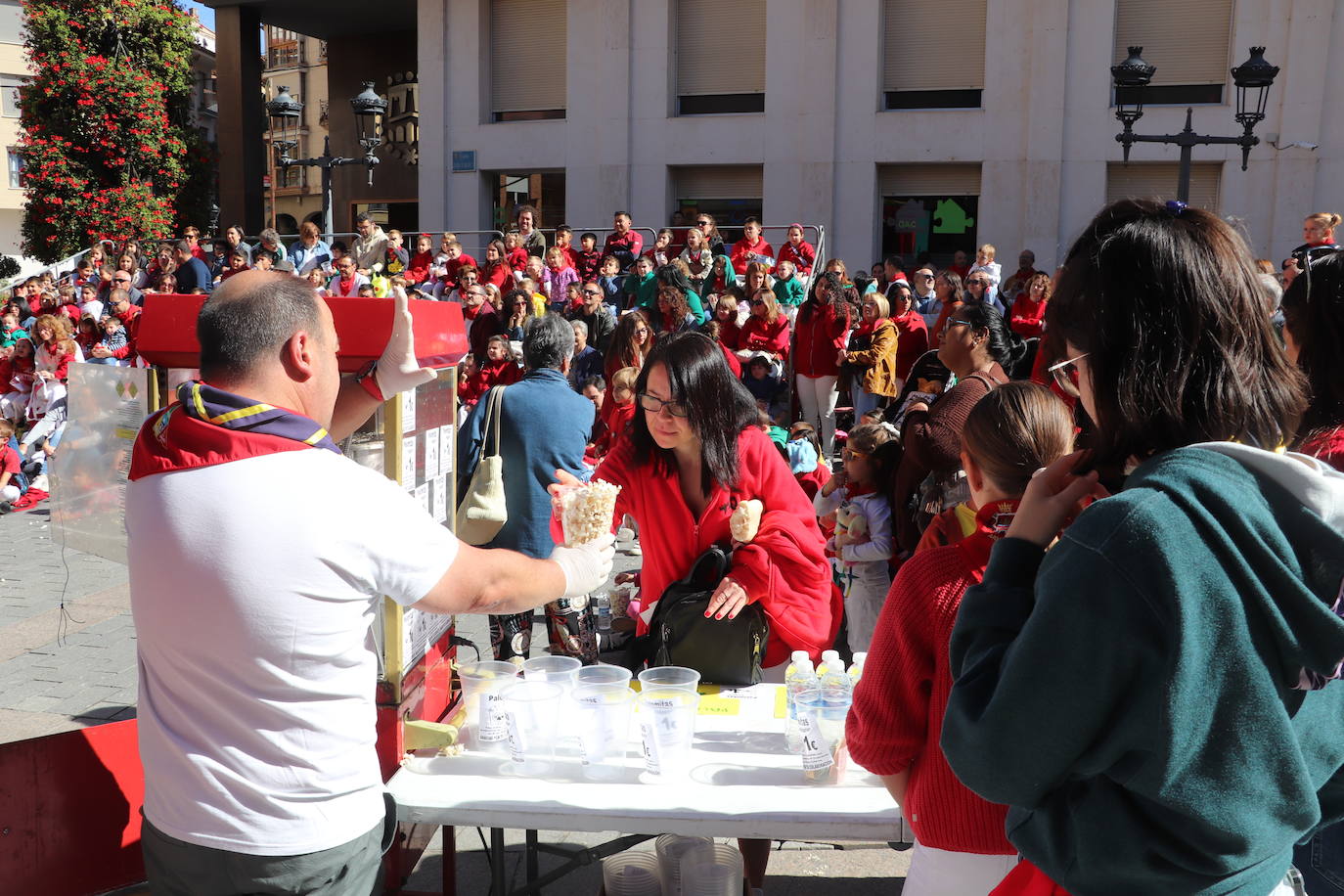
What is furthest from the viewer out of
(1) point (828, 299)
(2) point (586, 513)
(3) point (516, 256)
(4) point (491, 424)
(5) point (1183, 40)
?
(5) point (1183, 40)

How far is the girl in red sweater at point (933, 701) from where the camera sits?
6.34ft

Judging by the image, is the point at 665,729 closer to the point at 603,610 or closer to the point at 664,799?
the point at 664,799

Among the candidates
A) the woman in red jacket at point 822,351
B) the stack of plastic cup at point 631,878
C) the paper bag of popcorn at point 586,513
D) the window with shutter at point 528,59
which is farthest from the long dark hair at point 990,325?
the window with shutter at point 528,59

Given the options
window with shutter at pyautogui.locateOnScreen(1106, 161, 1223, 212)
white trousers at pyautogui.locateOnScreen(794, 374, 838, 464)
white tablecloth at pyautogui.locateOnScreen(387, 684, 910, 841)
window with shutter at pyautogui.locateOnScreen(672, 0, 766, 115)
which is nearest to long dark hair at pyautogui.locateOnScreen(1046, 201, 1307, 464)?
white tablecloth at pyautogui.locateOnScreen(387, 684, 910, 841)

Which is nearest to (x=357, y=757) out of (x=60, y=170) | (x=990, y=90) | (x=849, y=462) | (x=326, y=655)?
(x=326, y=655)

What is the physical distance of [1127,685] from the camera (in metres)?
1.23

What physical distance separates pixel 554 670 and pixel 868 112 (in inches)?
701

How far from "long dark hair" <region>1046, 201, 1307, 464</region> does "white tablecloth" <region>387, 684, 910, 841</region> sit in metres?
1.43

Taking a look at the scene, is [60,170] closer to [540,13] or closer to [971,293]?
[540,13]

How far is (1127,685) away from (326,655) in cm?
138

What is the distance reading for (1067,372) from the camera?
60.0 inches

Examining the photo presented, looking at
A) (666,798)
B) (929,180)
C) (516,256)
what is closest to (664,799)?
(666,798)

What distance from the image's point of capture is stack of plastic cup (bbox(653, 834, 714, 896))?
3004 millimetres

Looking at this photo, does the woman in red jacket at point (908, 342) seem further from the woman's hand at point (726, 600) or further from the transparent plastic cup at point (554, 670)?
the transparent plastic cup at point (554, 670)
